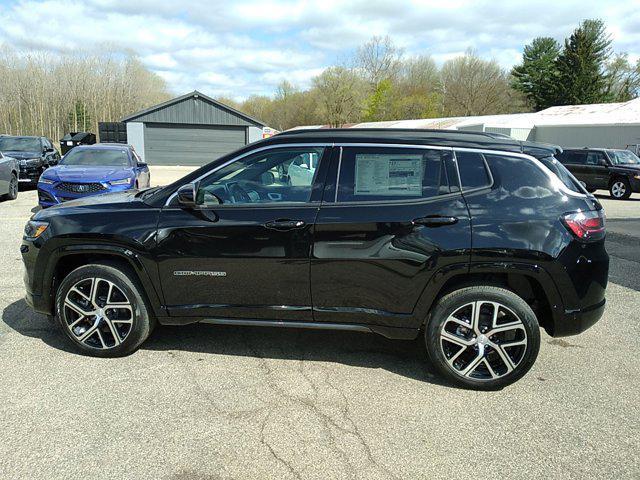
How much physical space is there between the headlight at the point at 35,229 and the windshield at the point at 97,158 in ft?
25.6

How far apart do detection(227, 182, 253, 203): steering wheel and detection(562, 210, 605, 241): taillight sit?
2341mm

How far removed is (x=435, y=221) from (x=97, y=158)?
10.5 meters

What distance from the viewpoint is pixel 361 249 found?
11.9 feet

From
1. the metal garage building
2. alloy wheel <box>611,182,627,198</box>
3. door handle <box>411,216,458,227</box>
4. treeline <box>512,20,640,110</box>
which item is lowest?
alloy wheel <box>611,182,627,198</box>

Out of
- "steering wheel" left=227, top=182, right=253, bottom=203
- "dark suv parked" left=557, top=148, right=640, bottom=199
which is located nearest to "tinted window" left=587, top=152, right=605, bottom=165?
"dark suv parked" left=557, top=148, right=640, bottom=199

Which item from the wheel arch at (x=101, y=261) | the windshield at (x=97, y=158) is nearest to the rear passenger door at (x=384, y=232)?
the wheel arch at (x=101, y=261)

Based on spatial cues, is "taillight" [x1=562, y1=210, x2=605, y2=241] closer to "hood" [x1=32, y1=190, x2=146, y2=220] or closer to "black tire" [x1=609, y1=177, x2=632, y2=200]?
"hood" [x1=32, y1=190, x2=146, y2=220]

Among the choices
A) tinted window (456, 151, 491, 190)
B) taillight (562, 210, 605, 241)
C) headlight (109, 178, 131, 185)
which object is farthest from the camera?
headlight (109, 178, 131, 185)

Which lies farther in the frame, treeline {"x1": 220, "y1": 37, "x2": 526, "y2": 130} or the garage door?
treeline {"x1": 220, "y1": 37, "x2": 526, "y2": 130}

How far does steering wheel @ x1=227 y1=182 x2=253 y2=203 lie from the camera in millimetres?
3935

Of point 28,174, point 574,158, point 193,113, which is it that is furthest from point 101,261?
point 193,113

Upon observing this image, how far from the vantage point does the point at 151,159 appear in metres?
34.4

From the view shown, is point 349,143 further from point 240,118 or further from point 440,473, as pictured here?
point 240,118

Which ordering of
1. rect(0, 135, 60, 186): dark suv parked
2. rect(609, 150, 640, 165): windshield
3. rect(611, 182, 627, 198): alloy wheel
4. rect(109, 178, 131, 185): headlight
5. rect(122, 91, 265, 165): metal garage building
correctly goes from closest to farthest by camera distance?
rect(109, 178, 131, 185): headlight → rect(0, 135, 60, 186): dark suv parked → rect(611, 182, 627, 198): alloy wheel → rect(609, 150, 640, 165): windshield → rect(122, 91, 265, 165): metal garage building
